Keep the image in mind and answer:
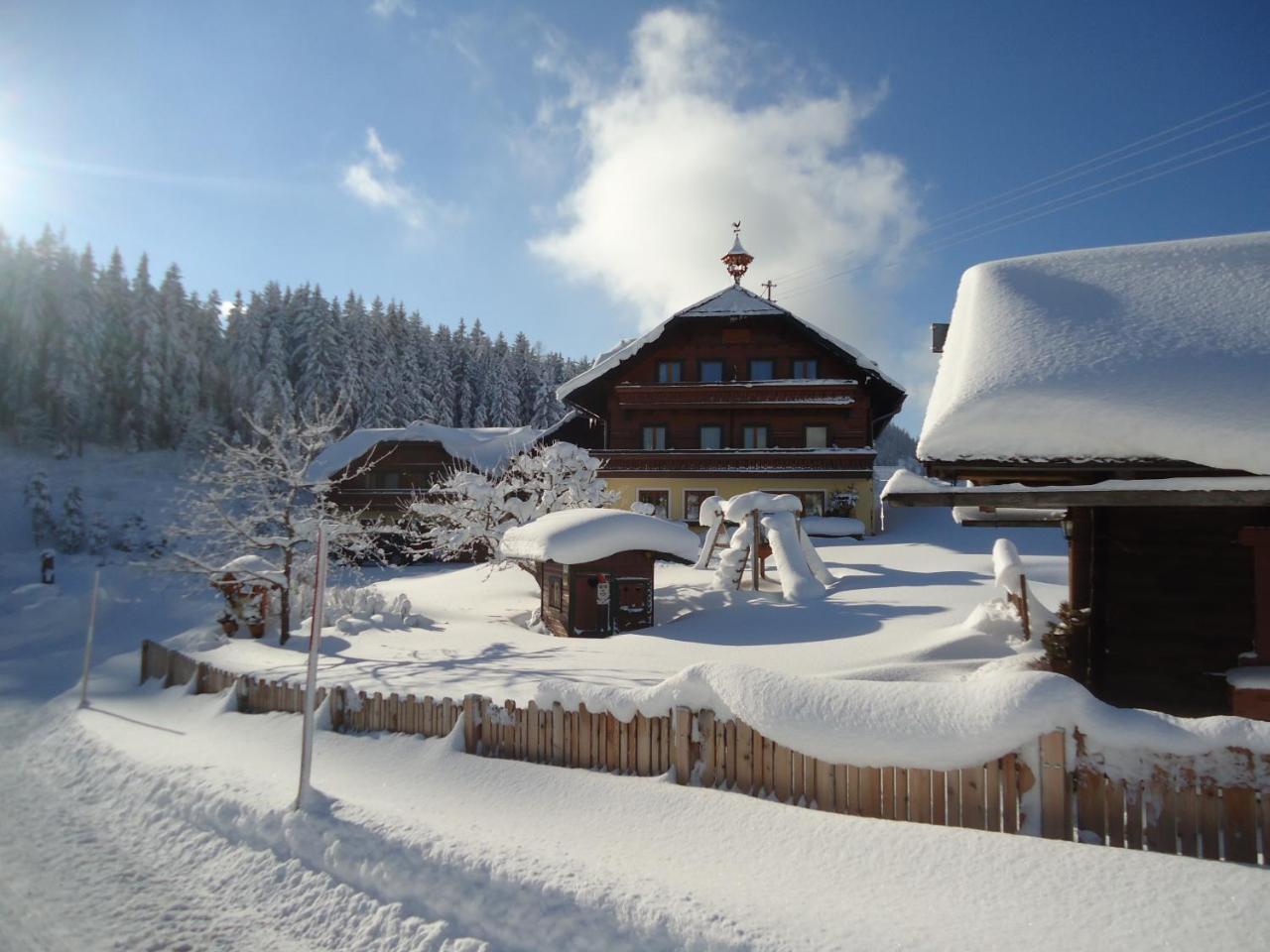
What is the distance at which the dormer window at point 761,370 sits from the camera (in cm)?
3459

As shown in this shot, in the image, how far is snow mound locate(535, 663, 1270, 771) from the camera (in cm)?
559

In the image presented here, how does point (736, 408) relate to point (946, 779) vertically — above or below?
above

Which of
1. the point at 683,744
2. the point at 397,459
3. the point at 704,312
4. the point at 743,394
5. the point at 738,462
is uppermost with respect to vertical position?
the point at 704,312

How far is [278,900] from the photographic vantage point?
6285 mm

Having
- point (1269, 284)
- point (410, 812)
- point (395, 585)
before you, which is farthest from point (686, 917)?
point (395, 585)

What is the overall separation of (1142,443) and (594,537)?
12091 millimetres

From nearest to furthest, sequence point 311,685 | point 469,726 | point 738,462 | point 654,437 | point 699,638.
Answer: point 311,685
point 469,726
point 699,638
point 738,462
point 654,437

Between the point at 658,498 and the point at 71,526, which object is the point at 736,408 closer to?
the point at 658,498

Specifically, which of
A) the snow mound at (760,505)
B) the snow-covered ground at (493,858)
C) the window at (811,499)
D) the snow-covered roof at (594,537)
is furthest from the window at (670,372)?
the snow-covered ground at (493,858)

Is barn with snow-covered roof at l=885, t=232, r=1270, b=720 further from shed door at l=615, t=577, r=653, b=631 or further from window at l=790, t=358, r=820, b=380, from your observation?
window at l=790, t=358, r=820, b=380

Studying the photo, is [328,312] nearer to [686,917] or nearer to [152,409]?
[152,409]

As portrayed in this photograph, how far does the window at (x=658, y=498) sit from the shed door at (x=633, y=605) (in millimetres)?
16186

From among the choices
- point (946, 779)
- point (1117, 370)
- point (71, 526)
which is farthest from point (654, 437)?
point (71, 526)

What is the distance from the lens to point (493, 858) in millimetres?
5984
